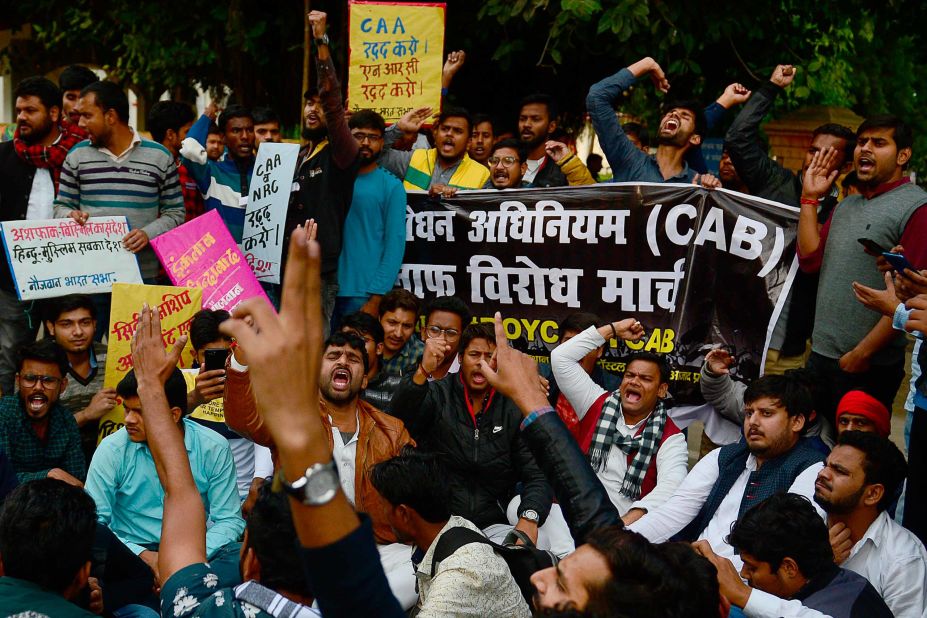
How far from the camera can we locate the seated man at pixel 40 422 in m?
5.02

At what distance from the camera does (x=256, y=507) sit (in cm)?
273

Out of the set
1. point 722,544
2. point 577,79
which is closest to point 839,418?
point 722,544

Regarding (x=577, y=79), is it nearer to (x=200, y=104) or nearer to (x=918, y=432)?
(x=918, y=432)

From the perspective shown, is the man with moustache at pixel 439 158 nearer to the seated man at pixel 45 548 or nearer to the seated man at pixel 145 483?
the seated man at pixel 145 483

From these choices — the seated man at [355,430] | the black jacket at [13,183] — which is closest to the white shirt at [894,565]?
the seated man at [355,430]

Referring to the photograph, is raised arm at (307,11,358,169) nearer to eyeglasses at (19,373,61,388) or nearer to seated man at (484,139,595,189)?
seated man at (484,139,595,189)

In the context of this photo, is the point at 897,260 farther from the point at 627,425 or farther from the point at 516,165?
the point at 516,165

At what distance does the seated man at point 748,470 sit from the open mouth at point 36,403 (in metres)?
2.79

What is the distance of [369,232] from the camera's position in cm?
661

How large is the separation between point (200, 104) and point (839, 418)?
73.8 ft

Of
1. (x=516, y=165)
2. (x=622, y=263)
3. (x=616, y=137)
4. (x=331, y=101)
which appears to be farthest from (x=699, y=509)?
(x=331, y=101)

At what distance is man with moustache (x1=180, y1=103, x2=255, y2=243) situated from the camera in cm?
698

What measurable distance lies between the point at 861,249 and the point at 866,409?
0.85 m

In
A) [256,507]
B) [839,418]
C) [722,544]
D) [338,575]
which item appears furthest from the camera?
[839,418]
